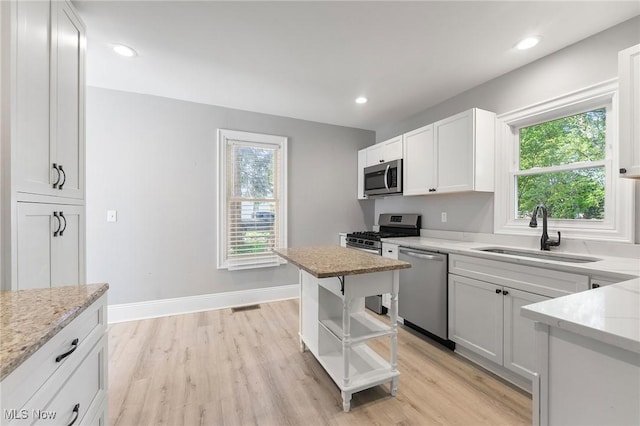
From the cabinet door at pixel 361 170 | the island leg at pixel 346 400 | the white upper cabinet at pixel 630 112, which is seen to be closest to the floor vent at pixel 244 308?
the island leg at pixel 346 400

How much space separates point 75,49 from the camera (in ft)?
5.50

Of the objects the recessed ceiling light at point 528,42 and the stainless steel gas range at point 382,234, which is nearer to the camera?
the recessed ceiling light at point 528,42

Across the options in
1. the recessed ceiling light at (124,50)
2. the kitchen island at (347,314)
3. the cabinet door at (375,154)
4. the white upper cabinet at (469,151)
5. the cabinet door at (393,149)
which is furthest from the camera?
the cabinet door at (375,154)

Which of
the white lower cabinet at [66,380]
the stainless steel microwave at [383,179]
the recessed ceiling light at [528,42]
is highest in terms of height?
the recessed ceiling light at [528,42]

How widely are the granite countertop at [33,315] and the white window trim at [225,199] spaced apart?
2.25 m

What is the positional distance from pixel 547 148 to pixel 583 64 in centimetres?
66

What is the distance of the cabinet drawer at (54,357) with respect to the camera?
0.61 m

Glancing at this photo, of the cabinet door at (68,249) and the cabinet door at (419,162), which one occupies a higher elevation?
the cabinet door at (419,162)

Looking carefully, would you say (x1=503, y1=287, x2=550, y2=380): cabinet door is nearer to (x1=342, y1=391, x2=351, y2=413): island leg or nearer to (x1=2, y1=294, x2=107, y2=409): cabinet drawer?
(x1=342, y1=391, x2=351, y2=413): island leg

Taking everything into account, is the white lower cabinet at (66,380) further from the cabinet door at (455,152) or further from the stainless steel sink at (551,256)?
the cabinet door at (455,152)

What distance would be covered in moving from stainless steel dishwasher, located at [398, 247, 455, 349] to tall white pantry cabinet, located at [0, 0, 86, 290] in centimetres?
271

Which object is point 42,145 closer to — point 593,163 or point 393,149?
point 393,149

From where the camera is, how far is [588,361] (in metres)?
0.72

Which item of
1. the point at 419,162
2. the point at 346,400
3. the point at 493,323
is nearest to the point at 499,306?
the point at 493,323
